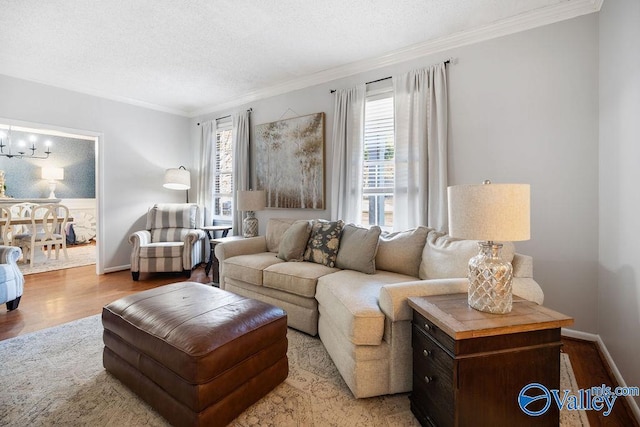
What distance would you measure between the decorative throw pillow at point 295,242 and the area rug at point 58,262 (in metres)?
4.12

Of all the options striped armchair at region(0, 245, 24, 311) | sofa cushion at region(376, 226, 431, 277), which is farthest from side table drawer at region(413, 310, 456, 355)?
striped armchair at region(0, 245, 24, 311)

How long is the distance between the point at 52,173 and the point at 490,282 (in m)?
9.14

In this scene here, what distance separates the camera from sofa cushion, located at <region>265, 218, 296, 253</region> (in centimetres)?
350

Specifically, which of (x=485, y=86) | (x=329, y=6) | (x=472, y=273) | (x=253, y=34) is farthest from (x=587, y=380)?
(x=253, y=34)

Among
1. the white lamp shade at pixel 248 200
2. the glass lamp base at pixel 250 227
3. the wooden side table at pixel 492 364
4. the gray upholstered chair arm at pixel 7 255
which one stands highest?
the white lamp shade at pixel 248 200

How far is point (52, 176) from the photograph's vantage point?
23.0 ft

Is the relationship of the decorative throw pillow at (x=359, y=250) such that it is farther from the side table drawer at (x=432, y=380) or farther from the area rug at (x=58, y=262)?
the area rug at (x=58, y=262)

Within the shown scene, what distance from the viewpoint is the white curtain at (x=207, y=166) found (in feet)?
16.3

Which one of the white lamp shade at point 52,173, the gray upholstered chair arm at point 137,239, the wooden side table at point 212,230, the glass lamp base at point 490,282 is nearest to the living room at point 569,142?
the glass lamp base at point 490,282

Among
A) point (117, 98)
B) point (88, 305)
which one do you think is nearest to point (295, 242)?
point (88, 305)

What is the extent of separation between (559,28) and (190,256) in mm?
4592

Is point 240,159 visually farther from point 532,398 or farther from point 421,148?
point 532,398

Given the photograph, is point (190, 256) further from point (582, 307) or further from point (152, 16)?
point (582, 307)

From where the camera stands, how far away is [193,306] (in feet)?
5.79
